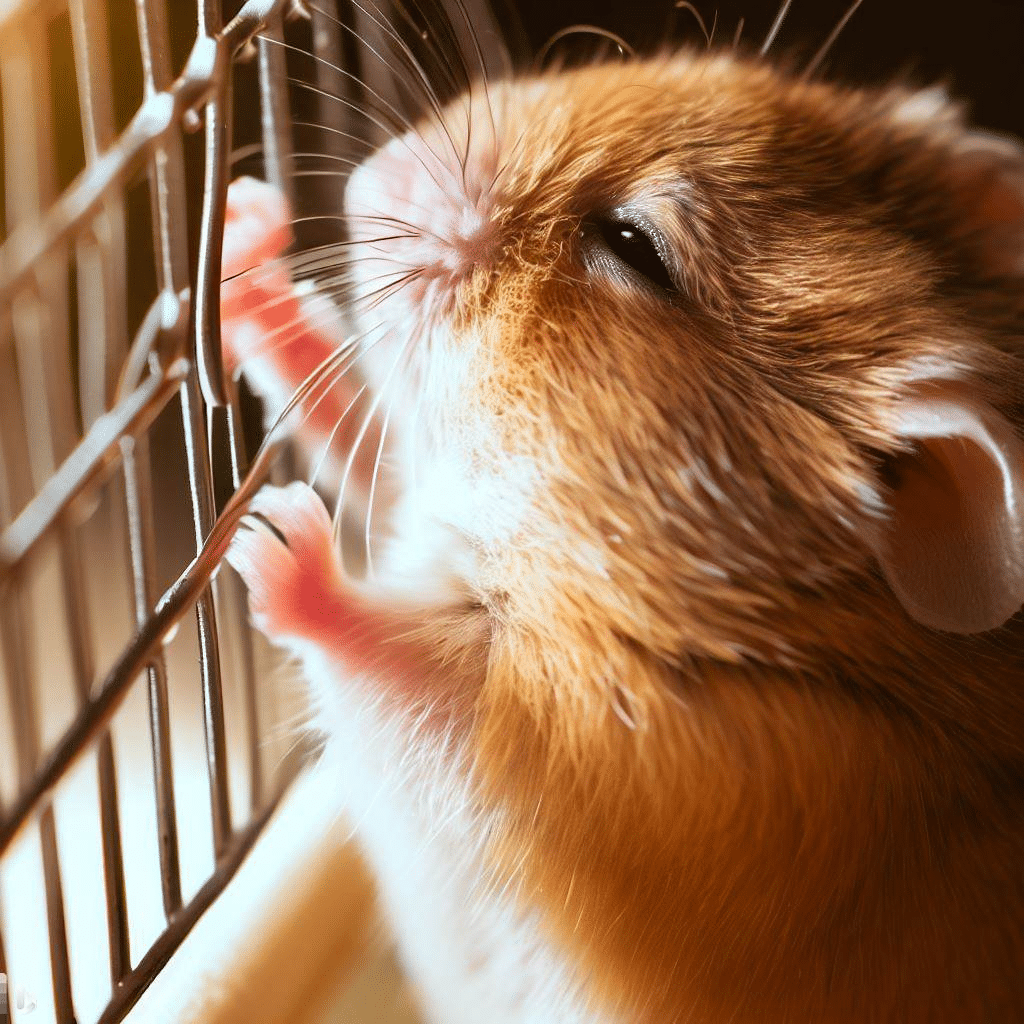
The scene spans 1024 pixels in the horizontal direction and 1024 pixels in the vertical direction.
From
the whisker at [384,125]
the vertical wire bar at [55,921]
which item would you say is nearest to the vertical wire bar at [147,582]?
the vertical wire bar at [55,921]

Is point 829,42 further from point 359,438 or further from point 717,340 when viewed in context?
point 359,438

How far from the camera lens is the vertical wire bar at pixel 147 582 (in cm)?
84

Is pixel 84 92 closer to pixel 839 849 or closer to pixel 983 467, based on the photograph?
pixel 983 467

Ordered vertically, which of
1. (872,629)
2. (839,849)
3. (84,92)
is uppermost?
(84,92)

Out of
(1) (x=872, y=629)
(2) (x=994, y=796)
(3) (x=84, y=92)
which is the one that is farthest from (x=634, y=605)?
(3) (x=84, y=92)

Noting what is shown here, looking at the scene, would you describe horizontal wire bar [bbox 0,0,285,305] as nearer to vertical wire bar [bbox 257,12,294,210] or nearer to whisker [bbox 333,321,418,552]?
vertical wire bar [bbox 257,12,294,210]

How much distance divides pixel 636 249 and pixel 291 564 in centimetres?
43

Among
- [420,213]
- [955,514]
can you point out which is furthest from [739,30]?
[955,514]

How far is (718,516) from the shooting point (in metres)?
0.85

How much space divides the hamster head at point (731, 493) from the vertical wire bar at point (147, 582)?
25 centimetres

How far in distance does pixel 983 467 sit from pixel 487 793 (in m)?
0.51

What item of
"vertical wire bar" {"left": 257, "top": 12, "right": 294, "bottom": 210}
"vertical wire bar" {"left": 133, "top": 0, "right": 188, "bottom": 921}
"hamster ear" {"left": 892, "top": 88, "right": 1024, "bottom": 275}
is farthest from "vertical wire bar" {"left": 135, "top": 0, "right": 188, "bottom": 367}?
"hamster ear" {"left": 892, "top": 88, "right": 1024, "bottom": 275}

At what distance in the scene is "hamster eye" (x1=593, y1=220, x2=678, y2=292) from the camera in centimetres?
85

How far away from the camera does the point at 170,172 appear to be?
827 mm
